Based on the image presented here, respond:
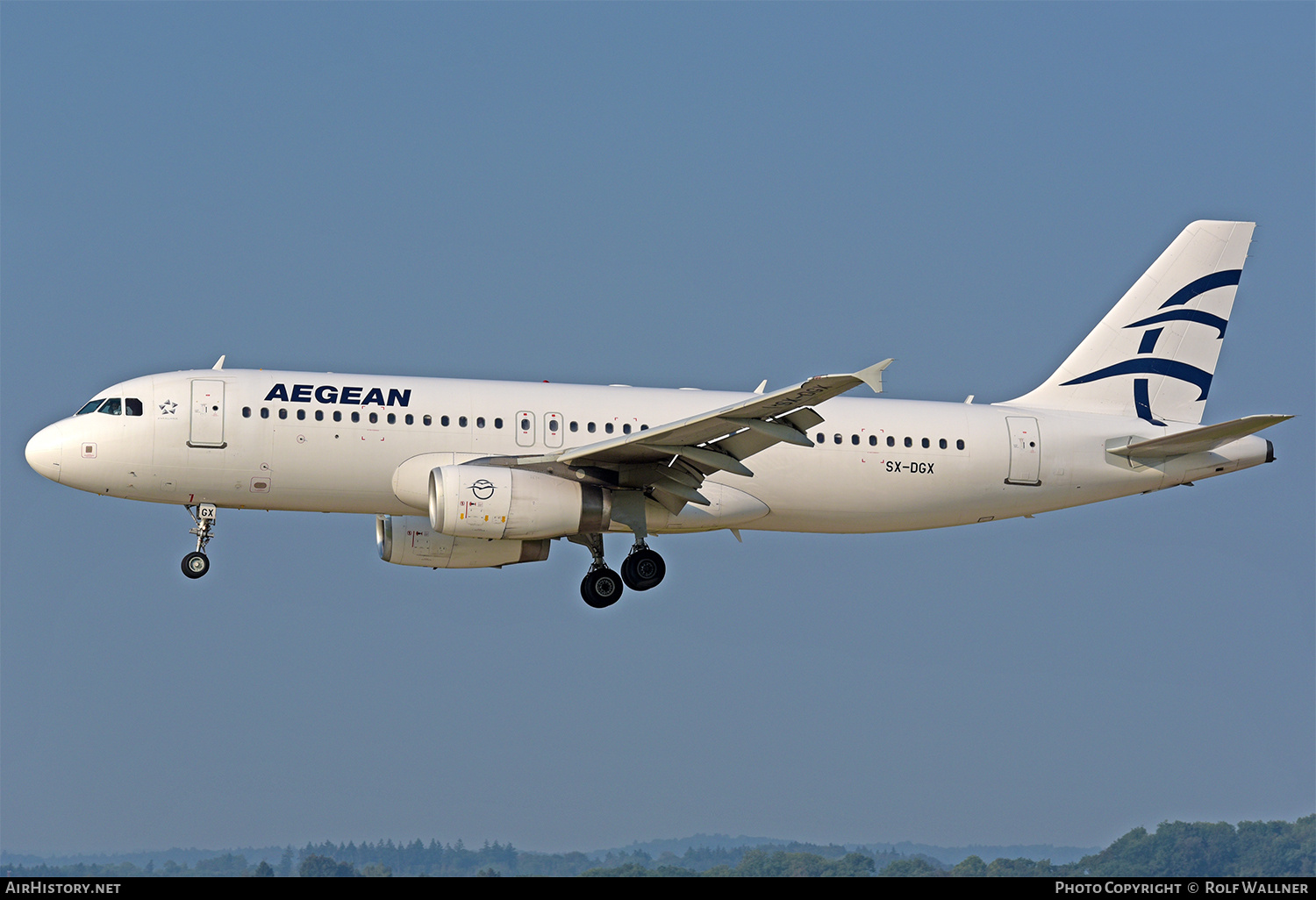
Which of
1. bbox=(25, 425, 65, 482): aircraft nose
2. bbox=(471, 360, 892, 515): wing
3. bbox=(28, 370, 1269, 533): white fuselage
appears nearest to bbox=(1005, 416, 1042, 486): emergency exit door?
bbox=(28, 370, 1269, 533): white fuselage

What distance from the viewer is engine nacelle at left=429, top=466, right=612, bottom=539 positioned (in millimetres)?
33062

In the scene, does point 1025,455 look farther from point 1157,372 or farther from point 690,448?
point 690,448

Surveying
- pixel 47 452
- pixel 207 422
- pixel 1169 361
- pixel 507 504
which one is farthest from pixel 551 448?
pixel 1169 361

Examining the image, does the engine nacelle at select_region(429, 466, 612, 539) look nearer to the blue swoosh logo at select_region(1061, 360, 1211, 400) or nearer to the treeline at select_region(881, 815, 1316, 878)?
the blue swoosh logo at select_region(1061, 360, 1211, 400)

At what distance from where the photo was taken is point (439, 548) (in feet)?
125

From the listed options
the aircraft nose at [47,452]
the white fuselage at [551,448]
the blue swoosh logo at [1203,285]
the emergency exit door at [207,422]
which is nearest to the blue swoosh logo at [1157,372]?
the white fuselage at [551,448]

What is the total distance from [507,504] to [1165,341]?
17.4 m

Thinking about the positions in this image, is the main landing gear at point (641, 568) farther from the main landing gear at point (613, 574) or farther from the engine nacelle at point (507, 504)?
the engine nacelle at point (507, 504)

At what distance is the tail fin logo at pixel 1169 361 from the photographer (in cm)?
3969

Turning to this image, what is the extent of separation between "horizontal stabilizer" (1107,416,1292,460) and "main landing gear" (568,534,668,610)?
10.9 meters

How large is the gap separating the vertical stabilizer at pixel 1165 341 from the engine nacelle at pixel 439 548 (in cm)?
1209

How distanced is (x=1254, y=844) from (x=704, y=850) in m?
21.4

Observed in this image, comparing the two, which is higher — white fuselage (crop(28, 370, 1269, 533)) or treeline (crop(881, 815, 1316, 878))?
white fuselage (crop(28, 370, 1269, 533))
